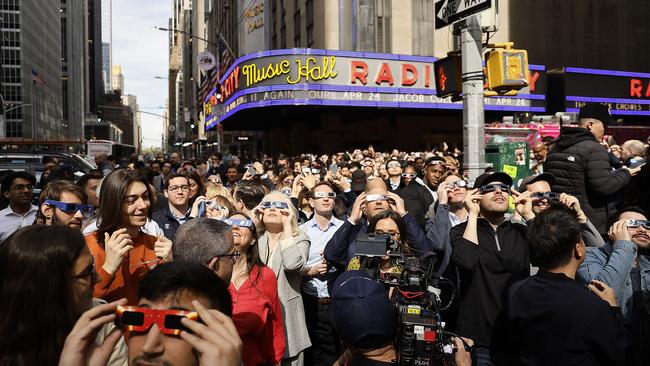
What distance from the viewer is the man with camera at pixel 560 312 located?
3.03m

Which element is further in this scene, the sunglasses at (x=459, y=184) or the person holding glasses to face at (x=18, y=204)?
the person holding glasses to face at (x=18, y=204)

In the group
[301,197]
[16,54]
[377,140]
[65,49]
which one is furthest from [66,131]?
[301,197]

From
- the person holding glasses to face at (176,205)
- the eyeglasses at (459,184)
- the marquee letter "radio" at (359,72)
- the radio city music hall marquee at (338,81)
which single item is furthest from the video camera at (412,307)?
the marquee letter "radio" at (359,72)

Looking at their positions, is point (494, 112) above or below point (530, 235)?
above

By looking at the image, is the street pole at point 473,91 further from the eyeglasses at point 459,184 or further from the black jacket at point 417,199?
the black jacket at point 417,199

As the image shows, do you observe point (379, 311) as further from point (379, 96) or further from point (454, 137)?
point (454, 137)

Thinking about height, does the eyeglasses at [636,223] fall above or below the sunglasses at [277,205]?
below

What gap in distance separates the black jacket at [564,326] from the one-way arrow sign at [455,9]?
365cm

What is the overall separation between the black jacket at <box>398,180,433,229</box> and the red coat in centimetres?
451

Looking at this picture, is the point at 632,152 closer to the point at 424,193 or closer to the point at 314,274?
the point at 424,193

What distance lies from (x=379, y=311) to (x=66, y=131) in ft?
565

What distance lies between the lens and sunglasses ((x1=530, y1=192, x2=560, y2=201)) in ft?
15.4

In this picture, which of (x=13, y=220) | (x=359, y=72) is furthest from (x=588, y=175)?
(x=359, y=72)

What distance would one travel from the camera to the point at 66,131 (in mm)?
158250
